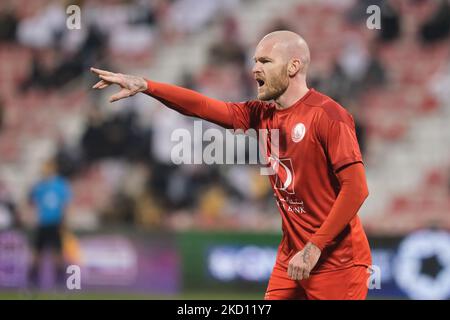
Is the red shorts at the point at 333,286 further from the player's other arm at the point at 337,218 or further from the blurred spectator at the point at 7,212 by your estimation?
the blurred spectator at the point at 7,212

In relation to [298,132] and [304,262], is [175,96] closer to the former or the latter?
[298,132]

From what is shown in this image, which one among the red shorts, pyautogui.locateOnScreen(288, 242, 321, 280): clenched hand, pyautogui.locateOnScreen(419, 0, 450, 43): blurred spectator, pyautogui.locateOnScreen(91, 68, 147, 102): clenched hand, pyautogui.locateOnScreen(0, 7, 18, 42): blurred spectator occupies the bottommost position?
the red shorts

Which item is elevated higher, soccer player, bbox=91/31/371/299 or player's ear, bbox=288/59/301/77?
player's ear, bbox=288/59/301/77

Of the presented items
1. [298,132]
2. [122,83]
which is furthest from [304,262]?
[122,83]

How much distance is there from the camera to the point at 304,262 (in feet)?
18.8

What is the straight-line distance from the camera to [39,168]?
54.6 ft

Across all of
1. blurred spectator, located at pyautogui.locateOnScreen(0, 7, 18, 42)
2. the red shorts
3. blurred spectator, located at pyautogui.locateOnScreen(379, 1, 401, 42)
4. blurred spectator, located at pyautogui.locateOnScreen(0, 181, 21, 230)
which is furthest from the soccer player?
blurred spectator, located at pyautogui.locateOnScreen(0, 7, 18, 42)

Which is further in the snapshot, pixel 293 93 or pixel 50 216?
pixel 50 216

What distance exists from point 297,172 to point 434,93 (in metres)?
10.4

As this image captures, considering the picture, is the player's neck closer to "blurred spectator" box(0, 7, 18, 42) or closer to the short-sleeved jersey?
the short-sleeved jersey

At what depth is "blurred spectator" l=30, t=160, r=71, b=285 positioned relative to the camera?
14234mm

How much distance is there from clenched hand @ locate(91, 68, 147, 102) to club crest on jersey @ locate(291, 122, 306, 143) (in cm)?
106

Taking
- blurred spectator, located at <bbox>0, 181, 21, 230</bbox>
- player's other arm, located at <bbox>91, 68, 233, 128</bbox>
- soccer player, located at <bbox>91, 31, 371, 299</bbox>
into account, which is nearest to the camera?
soccer player, located at <bbox>91, 31, 371, 299</bbox>

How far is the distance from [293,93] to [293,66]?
192 millimetres
